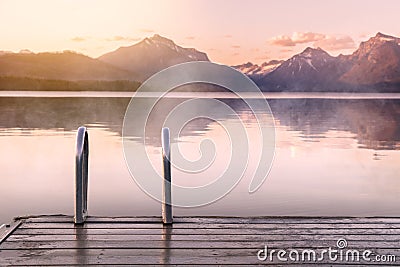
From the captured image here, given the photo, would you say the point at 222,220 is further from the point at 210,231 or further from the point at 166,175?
the point at 166,175

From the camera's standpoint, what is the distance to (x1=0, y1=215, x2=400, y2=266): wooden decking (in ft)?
10.7

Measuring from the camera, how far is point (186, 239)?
361 cm

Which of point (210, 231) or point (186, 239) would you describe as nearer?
point (186, 239)

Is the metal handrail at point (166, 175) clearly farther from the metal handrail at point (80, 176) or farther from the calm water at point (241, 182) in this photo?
the calm water at point (241, 182)

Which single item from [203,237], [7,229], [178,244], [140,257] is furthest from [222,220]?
[7,229]

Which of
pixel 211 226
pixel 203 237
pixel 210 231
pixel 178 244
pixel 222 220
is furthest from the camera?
pixel 222 220

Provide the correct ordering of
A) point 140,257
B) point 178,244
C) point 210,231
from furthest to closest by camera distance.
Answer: point 210,231 < point 178,244 < point 140,257

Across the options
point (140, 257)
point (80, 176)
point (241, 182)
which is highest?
point (80, 176)

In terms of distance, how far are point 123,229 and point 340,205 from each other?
5.78 m

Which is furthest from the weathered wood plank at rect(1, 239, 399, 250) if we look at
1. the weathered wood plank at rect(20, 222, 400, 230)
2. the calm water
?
the calm water

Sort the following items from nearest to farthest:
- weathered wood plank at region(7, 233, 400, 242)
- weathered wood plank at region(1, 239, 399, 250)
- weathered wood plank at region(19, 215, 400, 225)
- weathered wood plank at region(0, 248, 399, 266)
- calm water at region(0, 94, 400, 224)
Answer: weathered wood plank at region(0, 248, 399, 266) → weathered wood plank at region(1, 239, 399, 250) → weathered wood plank at region(7, 233, 400, 242) → weathered wood plank at region(19, 215, 400, 225) → calm water at region(0, 94, 400, 224)

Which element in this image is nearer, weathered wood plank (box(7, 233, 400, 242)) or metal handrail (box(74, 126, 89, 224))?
weathered wood plank (box(7, 233, 400, 242))

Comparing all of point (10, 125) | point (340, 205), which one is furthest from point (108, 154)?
point (10, 125)

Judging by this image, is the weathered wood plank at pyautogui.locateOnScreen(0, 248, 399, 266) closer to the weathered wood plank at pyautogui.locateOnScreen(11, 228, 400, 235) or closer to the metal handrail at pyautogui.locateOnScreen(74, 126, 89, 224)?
the weathered wood plank at pyautogui.locateOnScreen(11, 228, 400, 235)
